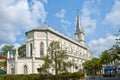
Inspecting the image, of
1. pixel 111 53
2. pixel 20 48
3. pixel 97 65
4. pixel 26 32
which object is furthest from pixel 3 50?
pixel 111 53

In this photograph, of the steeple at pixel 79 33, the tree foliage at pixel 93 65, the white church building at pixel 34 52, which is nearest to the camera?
the white church building at pixel 34 52

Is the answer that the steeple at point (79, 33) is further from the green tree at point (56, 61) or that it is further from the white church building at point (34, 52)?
the green tree at point (56, 61)

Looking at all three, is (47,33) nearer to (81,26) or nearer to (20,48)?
(20,48)

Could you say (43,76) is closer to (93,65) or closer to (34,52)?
(34,52)

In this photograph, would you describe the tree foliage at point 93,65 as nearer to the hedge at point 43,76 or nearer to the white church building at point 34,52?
the white church building at point 34,52

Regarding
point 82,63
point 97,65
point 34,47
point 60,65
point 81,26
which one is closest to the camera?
point 60,65

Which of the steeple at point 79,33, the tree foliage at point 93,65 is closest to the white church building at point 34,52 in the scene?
the tree foliage at point 93,65

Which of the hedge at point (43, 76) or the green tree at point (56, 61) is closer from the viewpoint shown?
the green tree at point (56, 61)

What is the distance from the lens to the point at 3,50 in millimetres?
104438

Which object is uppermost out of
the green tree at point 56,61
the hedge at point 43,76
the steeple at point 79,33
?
the steeple at point 79,33

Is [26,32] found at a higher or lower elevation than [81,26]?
lower

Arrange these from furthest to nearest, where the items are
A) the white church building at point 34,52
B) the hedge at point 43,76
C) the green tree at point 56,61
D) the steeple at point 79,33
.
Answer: the steeple at point 79,33
the white church building at point 34,52
the hedge at point 43,76
the green tree at point 56,61

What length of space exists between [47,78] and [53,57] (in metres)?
5.01

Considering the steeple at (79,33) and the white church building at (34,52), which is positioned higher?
the steeple at (79,33)
